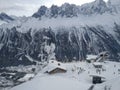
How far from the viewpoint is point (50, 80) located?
73812mm

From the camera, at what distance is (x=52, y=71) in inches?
4107

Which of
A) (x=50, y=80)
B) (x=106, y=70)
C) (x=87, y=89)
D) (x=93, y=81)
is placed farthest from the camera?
(x=106, y=70)

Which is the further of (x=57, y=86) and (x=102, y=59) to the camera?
(x=102, y=59)

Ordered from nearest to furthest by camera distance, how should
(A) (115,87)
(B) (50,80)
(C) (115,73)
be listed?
(A) (115,87) → (B) (50,80) → (C) (115,73)

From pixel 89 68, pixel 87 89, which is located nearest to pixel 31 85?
pixel 87 89

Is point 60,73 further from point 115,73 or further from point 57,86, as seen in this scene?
point 57,86

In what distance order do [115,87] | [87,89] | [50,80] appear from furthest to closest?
[50,80]
[87,89]
[115,87]

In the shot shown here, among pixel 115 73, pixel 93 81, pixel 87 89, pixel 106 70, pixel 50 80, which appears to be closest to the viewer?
pixel 87 89

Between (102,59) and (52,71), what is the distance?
2661 cm

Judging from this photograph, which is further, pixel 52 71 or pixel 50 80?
pixel 52 71

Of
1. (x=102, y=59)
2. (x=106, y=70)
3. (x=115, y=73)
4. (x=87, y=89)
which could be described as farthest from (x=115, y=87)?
(x=102, y=59)

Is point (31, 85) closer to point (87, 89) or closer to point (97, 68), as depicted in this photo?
point (87, 89)

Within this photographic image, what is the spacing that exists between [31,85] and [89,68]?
38.3 metres

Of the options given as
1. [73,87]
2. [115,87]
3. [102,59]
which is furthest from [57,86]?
[102,59]
